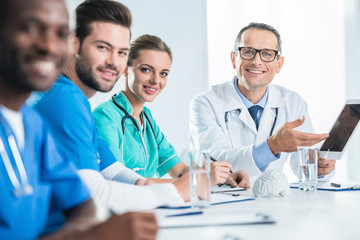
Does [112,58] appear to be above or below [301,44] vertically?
below

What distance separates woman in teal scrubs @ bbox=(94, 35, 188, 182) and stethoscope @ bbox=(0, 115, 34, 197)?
1.30 metres

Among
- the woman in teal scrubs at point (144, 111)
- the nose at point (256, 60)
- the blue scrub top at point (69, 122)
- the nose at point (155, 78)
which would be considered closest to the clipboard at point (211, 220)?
the blue scrub top at point (69, 122)

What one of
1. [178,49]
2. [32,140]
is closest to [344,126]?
[32,140]

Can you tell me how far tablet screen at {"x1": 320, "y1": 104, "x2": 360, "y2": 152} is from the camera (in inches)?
81.4

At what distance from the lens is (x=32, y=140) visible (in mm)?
884

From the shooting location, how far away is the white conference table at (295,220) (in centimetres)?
101

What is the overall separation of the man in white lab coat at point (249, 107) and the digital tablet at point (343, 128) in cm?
49

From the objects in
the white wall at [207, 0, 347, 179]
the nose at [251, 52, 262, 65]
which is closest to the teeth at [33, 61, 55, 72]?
the nose at [251, 52, 262, 65]

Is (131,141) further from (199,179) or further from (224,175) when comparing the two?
(199,179)

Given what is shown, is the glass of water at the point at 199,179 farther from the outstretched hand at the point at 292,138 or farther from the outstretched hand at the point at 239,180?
the outstretched hand at the point at 292,138

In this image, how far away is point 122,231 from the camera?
0.79 metres

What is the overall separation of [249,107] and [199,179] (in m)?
1.57

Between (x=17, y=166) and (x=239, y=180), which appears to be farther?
(x=239, y=180)

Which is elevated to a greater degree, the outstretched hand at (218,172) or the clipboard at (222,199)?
the outstretched hand at (218,172)
